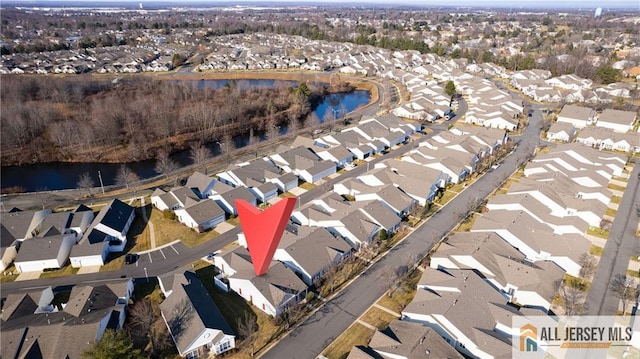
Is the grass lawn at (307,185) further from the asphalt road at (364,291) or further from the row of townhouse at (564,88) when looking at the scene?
the row of townhouse at (564,88)

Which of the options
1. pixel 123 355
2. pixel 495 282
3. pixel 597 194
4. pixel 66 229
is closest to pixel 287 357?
pixel 123 355

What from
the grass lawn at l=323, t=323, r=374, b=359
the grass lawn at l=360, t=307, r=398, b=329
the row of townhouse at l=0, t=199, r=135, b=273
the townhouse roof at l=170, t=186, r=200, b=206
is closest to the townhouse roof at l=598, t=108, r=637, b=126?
the grass lawn at l=360, t=307, r=398, b=329

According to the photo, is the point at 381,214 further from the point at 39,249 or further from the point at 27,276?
the point at 27,276

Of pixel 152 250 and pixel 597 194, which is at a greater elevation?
pixel 597 194

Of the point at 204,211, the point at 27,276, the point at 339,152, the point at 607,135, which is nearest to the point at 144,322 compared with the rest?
the point at 204,211

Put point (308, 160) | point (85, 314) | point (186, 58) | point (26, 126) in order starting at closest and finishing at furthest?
point (85, 314) < point (308, 160) < point (26, 126) < point (186, 58)

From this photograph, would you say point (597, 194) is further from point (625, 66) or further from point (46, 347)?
point (625, 66)

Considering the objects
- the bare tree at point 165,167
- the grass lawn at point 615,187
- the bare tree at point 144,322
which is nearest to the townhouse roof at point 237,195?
the bare tree at point 165,167
